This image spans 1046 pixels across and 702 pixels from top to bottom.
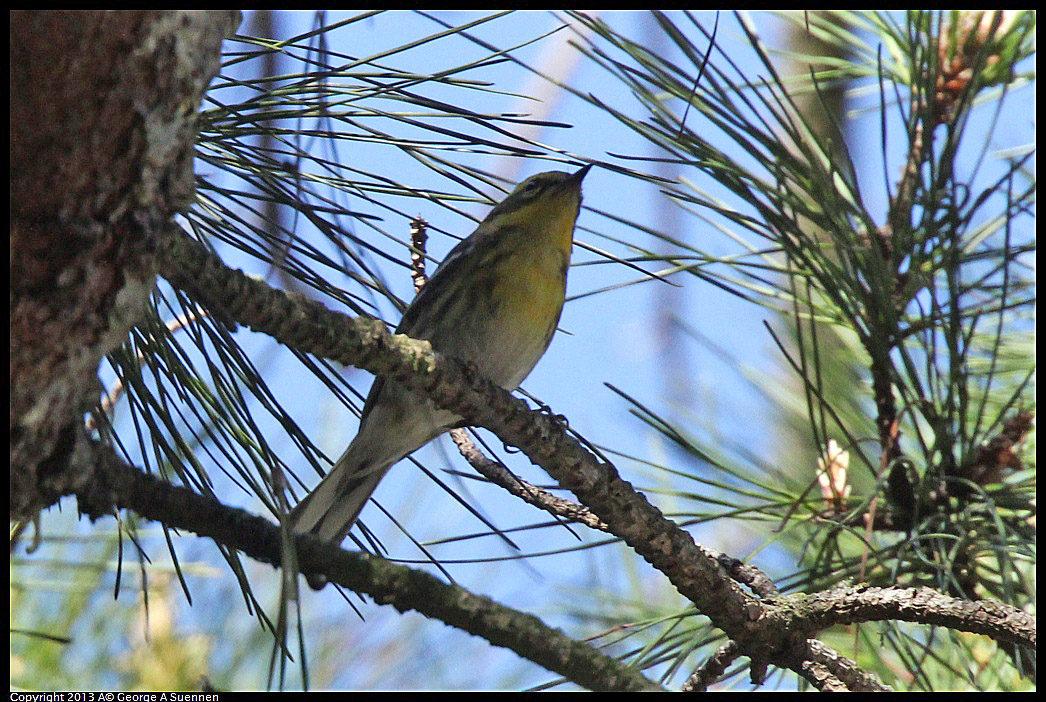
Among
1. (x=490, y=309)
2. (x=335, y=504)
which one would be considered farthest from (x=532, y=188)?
(x=335, y=504)

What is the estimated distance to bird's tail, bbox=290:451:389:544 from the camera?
212 centimetres

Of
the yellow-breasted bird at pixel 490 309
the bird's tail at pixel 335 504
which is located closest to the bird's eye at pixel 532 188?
the yellow-breasted bird at pixel 490 309

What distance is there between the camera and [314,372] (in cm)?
184

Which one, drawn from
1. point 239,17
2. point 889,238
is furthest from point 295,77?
point 889,238

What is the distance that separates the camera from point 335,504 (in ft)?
7.33

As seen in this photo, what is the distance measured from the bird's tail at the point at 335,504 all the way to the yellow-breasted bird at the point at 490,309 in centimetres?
2

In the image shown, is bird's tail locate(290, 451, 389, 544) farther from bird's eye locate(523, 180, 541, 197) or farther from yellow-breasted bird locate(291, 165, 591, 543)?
bird's eye locate(523, 180, 541, 197)

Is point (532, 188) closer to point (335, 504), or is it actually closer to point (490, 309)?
point (490, 309)

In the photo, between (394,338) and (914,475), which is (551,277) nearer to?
(914,475)

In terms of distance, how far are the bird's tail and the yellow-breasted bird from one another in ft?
0.06

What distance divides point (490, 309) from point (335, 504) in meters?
0.66

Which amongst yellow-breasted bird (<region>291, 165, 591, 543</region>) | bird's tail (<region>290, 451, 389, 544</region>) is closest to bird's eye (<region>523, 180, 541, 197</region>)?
yellow-breasted bird (<region>291, 165, 591, 543</region>)

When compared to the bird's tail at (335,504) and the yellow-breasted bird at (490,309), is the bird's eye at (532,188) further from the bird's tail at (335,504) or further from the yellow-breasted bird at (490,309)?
the bird's tail at (335,504)

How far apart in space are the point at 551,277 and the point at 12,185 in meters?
1.76
